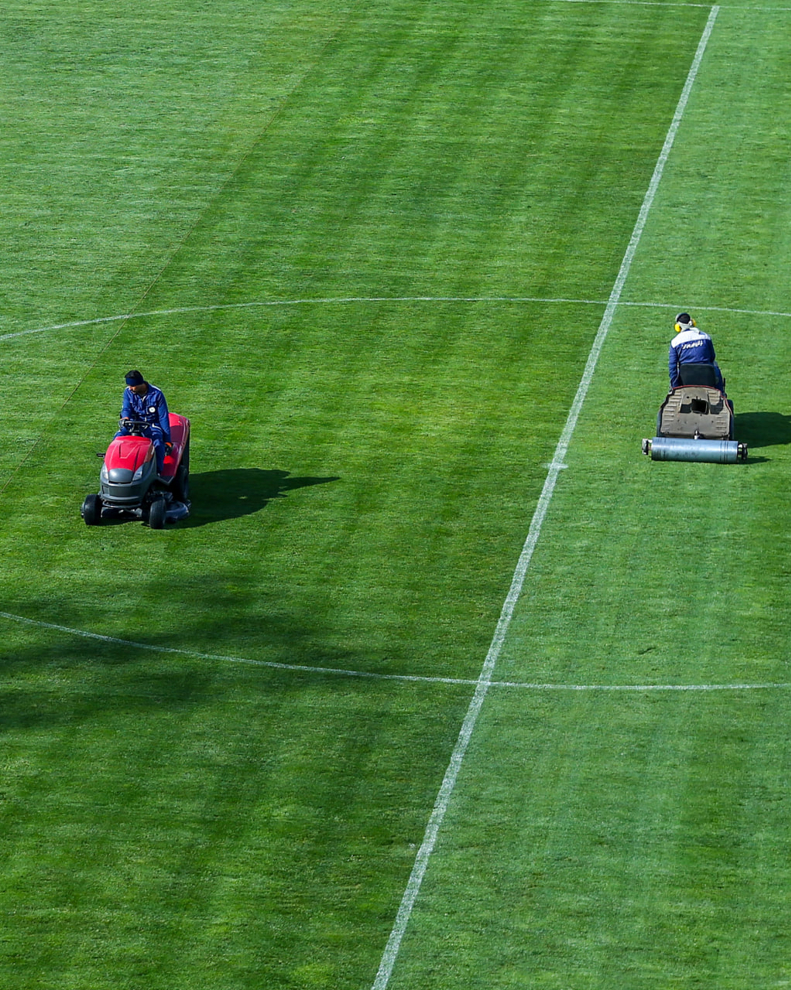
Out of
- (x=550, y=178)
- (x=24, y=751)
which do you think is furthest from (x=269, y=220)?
(x=24, y=751)

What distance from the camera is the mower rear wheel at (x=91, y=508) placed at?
24828 mm

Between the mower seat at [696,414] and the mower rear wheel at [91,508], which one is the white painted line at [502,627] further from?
the mower rear wheel at [91,508]

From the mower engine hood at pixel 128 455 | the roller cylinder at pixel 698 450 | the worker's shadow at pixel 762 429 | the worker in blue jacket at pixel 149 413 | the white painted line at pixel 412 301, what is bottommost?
the white painted line at pixel 412 301

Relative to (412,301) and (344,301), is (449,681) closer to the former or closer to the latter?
(412,301)

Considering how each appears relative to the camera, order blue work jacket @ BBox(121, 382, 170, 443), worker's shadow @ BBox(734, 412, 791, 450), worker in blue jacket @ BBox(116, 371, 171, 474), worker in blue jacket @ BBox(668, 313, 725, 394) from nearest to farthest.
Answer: worker in blue jacket @ BBox(116, 371, 171, 474) < blue work jacket @ BBox(121, 382, 170, 443) < worker in blue jacket @ BBox(668, 313, 725, 394) < worker's shadow @ BBox(734, 412, 791, 450)

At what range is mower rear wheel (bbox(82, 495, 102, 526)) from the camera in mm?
24828

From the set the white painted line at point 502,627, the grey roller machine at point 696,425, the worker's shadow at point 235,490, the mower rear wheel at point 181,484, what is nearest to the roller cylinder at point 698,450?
the grey roller machine at point 696,425

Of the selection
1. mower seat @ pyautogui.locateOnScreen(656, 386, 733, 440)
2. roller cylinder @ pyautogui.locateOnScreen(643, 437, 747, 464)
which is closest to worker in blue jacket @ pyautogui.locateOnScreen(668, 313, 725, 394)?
mower seat @ pyautogui.locateOnScreen(656, 386, 733, 440)

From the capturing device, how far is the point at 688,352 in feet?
88.8

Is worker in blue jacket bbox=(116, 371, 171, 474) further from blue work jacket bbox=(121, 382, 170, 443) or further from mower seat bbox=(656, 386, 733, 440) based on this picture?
mower seat bbox=(656, 386, 733, 440)

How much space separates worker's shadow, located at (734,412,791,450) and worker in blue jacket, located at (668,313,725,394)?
1195mm

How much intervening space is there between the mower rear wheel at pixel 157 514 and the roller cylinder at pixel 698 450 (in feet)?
23.5

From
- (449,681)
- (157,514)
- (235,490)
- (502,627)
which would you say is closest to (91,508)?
(157,514)

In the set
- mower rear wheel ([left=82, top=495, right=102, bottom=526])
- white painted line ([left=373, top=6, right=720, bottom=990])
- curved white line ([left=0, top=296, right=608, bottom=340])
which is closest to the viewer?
white painted line ([left=373, top=6, right=720, bottom=990])
